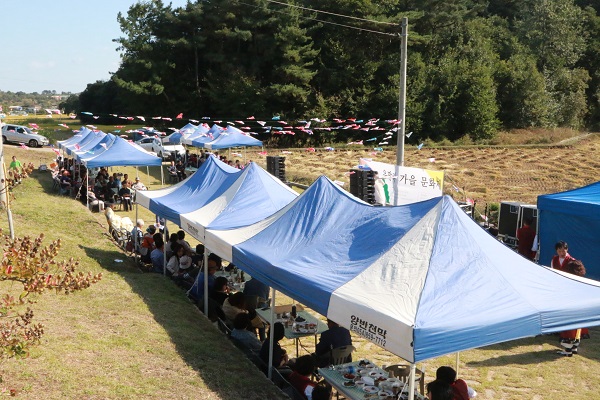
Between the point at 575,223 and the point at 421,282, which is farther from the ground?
the point at 421,282

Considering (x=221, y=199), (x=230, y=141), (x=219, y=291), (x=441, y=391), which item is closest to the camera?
(x=441, y=391)

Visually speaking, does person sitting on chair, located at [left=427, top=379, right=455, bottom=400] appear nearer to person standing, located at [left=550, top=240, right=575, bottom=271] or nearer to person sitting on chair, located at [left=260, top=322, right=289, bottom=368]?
person sitting on chair, located at [left=260, top=322, right=289, bottom=368]

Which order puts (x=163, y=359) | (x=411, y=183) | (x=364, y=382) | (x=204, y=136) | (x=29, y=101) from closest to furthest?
(x=364, y=382) → (x=163, y=359) → (x=411, y=183) → (x=204, y=136) → (x=29, y=101)

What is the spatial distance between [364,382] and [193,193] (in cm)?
604

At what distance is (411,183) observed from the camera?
1310 centimetres

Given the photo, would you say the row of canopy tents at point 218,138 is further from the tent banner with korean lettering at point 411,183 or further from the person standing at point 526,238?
the person standing at point 526,238

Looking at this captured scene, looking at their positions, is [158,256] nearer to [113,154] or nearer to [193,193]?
[193,193]

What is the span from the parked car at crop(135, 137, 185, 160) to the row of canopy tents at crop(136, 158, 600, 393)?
2256 cm

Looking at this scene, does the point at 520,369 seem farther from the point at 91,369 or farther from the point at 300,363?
the point at 91,369

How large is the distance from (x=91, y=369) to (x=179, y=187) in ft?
18.3

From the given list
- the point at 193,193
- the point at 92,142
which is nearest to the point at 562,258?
the point at 193,193

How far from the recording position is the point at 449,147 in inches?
1544

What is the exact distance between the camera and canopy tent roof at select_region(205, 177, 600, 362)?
4980 mm

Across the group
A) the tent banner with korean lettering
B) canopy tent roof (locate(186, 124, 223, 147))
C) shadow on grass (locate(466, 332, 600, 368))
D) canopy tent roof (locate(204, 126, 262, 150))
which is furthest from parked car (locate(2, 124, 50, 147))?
shadow on grass (locate(466, 332, 600, 368))
